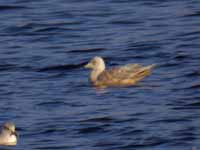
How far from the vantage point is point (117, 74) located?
20391mm

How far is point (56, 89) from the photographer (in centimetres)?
2019

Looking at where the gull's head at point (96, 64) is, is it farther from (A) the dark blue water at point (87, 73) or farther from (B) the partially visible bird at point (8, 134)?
(B) the partially visible bird at point (8, 134)

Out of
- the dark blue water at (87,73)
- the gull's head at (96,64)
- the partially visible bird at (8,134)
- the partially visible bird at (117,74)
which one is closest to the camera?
the partially visible bird at (8,134)

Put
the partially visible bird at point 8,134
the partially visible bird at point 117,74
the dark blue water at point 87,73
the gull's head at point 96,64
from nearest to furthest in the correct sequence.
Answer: the partially visible bird at point 8,134 < the dark blue water at point 87,73 < the partially visible bird at point 117,74 < the gull's head at point 96,64

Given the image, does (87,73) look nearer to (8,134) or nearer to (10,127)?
(10,127)

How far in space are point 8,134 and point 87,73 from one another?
205 inches

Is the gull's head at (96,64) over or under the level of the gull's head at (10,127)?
under

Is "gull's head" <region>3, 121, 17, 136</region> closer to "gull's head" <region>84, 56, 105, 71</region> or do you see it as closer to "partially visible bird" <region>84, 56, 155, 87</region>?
"partially visible bird" <region>84, 56, 155, 87</region>

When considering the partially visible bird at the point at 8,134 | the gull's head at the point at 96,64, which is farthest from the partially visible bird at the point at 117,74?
the partially visible bird at the point at 8,134

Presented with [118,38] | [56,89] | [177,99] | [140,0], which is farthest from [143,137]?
[140,0]

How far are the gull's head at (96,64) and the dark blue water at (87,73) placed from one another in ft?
0.93

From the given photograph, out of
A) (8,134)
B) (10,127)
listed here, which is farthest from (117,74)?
(8,134)

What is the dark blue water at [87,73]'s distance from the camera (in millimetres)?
17141

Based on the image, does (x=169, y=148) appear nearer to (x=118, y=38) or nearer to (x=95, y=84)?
(x=95, y=84)
